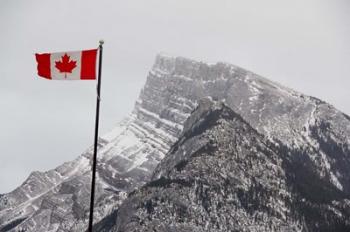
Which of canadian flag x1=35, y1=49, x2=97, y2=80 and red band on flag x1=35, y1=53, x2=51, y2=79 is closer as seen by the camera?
canadian flag x1=35, y1=49, x2=97, y2=80

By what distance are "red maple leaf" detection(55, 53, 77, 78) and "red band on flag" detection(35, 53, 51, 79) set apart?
1800mm

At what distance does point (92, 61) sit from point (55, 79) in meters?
3.97

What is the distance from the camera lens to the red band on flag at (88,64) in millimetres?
72438

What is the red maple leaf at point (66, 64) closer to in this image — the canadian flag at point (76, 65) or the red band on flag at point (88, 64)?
the canadian flag at point (76, 65)

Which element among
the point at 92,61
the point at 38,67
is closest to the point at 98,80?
the point at 92,61

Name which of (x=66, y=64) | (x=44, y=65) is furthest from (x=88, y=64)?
(x=44, y=65)

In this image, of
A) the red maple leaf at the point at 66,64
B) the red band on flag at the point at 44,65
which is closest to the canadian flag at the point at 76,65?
the red maple leaf at the point at 66,64

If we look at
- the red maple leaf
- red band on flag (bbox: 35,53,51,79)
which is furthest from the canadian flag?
red band on flag (bbox: 35,53,51,79)

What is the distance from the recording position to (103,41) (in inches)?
2847

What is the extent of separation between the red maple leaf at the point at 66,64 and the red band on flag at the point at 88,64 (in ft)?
2.78

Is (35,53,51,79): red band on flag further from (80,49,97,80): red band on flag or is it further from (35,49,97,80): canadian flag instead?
(80,49,97,80): red band on flag

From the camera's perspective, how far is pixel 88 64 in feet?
239

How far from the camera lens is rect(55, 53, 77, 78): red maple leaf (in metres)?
72.8

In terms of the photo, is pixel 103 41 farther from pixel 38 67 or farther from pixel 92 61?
pixel 38 67
